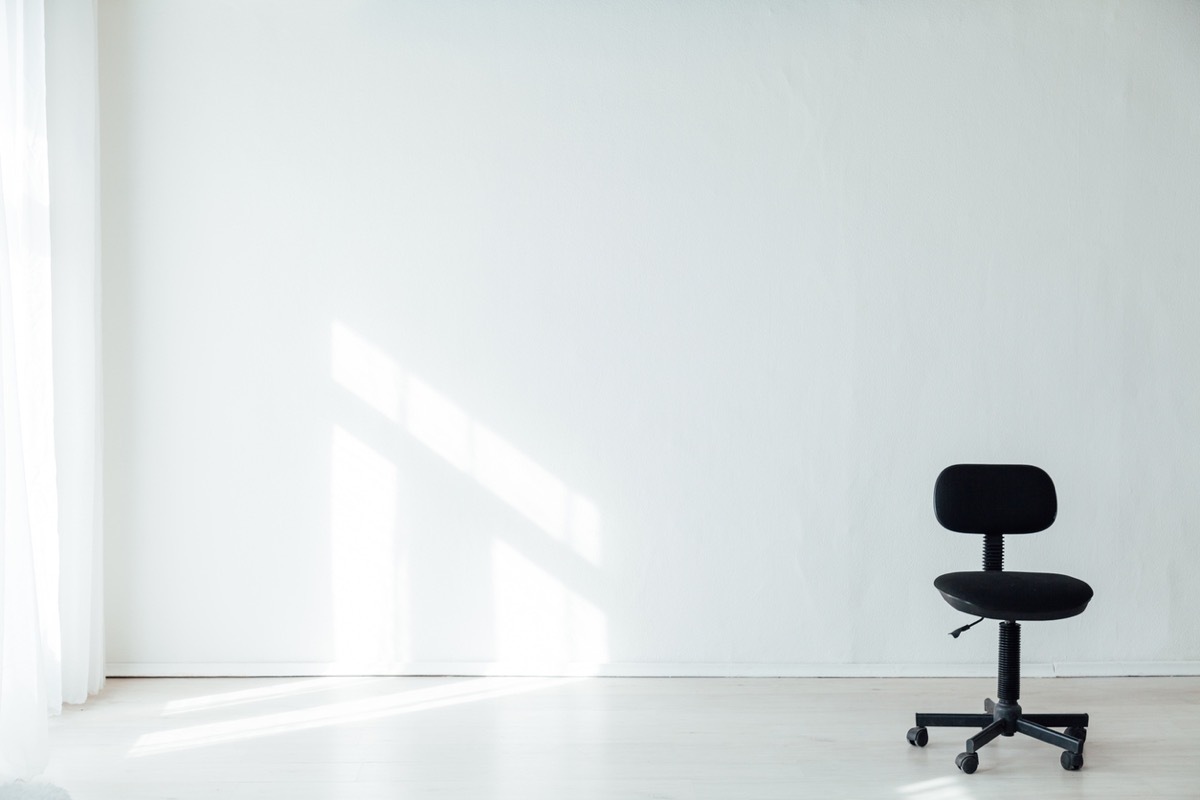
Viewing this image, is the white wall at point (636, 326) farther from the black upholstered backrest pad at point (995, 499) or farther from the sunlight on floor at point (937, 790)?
the sunlight on floor at point (937, 790)

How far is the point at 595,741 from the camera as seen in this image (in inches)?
119

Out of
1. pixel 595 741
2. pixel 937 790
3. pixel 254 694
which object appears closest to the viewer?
pixel 937 790

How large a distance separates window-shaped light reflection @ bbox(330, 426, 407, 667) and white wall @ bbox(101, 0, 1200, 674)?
0.5 inches

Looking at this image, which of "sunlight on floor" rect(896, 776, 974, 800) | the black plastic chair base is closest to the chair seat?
the black plastic chair base

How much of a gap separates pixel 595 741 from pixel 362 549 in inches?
50.2

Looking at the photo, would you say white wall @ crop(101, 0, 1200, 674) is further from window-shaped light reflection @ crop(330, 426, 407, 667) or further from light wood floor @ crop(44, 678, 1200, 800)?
light wood floor @ crop(44, 678, 1200, 800)

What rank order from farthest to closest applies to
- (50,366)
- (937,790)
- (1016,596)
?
(50,366) → (1016,596) → (937,790)

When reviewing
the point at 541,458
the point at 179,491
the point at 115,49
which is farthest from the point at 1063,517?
the point at 115,49

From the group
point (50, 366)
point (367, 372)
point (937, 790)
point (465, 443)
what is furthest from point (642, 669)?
point (50, 366)

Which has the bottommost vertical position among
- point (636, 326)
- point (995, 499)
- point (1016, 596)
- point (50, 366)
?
point (1016, 596)

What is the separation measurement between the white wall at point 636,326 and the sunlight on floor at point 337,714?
0.14 metres

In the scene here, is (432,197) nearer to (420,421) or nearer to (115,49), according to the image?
(420,421)

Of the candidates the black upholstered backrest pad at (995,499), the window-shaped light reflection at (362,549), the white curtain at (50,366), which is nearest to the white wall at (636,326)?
the window-shaped light reflection at (362,549)

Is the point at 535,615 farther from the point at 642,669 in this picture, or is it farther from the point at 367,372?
the point at 367,372
